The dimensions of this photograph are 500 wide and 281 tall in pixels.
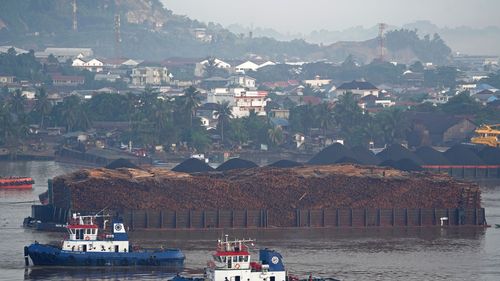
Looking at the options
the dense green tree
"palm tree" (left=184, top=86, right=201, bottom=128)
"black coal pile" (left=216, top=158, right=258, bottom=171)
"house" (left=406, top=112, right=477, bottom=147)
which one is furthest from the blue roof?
"black coal pile" (left=216, top=158, right=258, bottom=171)

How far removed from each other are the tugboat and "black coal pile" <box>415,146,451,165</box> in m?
48.2

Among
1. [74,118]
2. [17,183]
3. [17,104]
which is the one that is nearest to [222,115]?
[74,118]

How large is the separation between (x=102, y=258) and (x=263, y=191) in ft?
53.4

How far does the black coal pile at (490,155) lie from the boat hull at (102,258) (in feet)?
173

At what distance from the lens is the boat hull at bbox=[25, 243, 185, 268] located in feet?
229

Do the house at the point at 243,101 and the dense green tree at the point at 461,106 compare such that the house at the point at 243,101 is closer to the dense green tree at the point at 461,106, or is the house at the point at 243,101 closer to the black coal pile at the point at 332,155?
the dense green tree at the point at 461,106

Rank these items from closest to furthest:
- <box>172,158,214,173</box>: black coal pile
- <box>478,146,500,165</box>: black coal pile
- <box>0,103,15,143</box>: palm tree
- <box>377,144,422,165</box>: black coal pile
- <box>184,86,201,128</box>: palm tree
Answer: <box>172,158,214,173</box>: black coal pile → <box>377,144,422,165</box>: black coal pile → <box>478,146,500,165</box>: black coal pile → <box>0,103,15,143</box>: palm tree → <box>184,86,201,128</box>: palm tree

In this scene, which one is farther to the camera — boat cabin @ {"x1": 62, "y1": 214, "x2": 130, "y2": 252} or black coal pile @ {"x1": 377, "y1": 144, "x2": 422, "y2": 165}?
black coal pile @ {"x1": 377, "y1": 144, "x2": 422, "y2": 165}

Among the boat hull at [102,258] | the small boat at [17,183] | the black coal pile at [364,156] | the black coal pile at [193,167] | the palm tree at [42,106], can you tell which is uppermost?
the palm tree at [42,106]

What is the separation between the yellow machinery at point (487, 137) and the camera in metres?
131

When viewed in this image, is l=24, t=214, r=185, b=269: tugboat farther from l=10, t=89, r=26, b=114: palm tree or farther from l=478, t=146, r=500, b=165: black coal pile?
l=10, t=89, r=26, b=114: palm tree

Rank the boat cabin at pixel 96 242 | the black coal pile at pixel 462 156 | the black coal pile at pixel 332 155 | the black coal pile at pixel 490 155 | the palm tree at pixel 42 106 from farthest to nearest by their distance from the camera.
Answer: the palm tree at pixel 42 106 → the black coal pile at pixel 490 155 → the black coal pile at pixel 462 156 → the black coal pile at pixel 332 155 → the boat cabin at pixel 96 242

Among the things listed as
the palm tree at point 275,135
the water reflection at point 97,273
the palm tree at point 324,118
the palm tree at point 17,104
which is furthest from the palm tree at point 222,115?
the water reflection at point 97,273

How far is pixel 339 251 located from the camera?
247 ft
